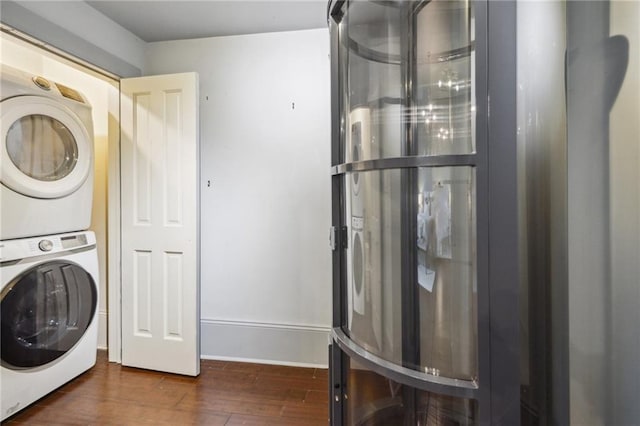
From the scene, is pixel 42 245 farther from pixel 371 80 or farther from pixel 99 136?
pixel 371 80

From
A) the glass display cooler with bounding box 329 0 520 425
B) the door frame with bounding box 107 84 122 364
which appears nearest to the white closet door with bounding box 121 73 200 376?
the door frame with bounding box 107 84 122 364

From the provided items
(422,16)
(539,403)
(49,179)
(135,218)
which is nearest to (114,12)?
(49,179)

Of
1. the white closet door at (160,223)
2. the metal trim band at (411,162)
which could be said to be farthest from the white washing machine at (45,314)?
the metal trim band at (411,162)

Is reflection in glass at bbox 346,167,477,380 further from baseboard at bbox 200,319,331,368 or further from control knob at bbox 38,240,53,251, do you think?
control knob at bbox 38,240,53,251

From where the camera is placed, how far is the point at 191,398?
1944 millimetres

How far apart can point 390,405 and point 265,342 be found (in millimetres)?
1495

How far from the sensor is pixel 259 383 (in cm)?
211

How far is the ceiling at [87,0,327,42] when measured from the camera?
1992 mm

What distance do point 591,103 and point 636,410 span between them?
760mm

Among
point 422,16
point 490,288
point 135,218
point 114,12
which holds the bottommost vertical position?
point 490,288

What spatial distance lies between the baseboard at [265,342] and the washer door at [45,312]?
2.52 ft

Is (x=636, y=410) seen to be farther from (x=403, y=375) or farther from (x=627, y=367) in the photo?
(x=403, y=375)

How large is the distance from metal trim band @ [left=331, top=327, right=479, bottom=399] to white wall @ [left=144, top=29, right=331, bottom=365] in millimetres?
1281

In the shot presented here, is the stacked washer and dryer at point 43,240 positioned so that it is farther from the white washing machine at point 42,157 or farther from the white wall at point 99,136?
the white wall at point 99,136
